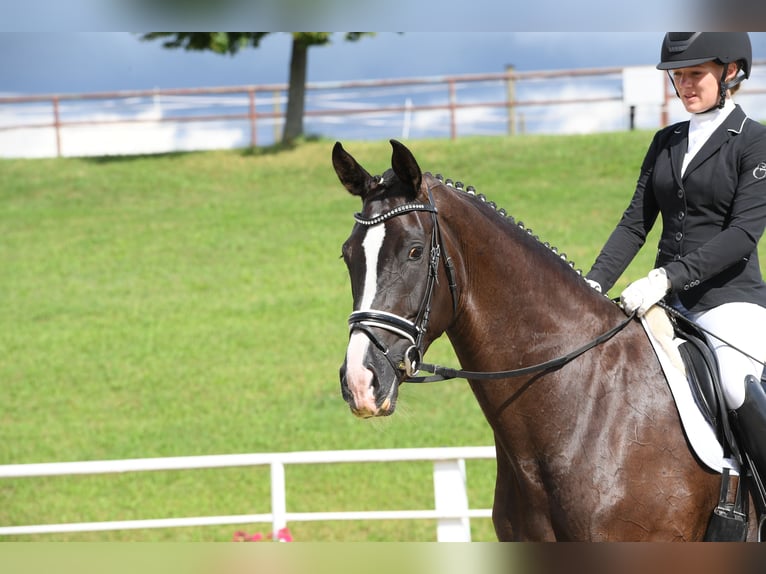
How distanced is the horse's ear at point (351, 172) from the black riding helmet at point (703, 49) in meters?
1.03

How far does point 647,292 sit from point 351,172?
105cm

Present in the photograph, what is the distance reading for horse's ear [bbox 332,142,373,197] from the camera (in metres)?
2.77

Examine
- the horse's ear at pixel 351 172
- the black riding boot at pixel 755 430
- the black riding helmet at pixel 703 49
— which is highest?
the black riding helmet at pixel 703 49

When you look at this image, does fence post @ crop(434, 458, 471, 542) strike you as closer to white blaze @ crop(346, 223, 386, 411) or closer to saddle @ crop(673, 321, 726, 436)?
saddle @ crop(673, 321, 726, 436)

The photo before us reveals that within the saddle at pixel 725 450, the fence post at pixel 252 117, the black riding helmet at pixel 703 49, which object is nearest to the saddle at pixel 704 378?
the saddle at pixel 725 450

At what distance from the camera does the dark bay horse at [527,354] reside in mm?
2607

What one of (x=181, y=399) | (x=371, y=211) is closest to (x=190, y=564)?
(x=371, y=211)

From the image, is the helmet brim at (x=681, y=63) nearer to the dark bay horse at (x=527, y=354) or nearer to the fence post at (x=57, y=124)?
the dark bay horse at (x=527, y=354)

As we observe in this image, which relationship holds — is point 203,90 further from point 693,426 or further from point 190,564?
point 190,564

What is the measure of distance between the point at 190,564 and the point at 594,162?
20.1 meters

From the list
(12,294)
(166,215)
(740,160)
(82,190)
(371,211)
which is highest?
(82,190)

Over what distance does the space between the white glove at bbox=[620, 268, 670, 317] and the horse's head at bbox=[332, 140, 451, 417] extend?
67 cm

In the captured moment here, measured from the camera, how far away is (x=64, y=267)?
664 inches

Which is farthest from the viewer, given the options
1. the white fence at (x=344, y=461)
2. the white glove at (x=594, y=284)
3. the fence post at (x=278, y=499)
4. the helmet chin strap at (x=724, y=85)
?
the fence post at (x=278, y=499)
